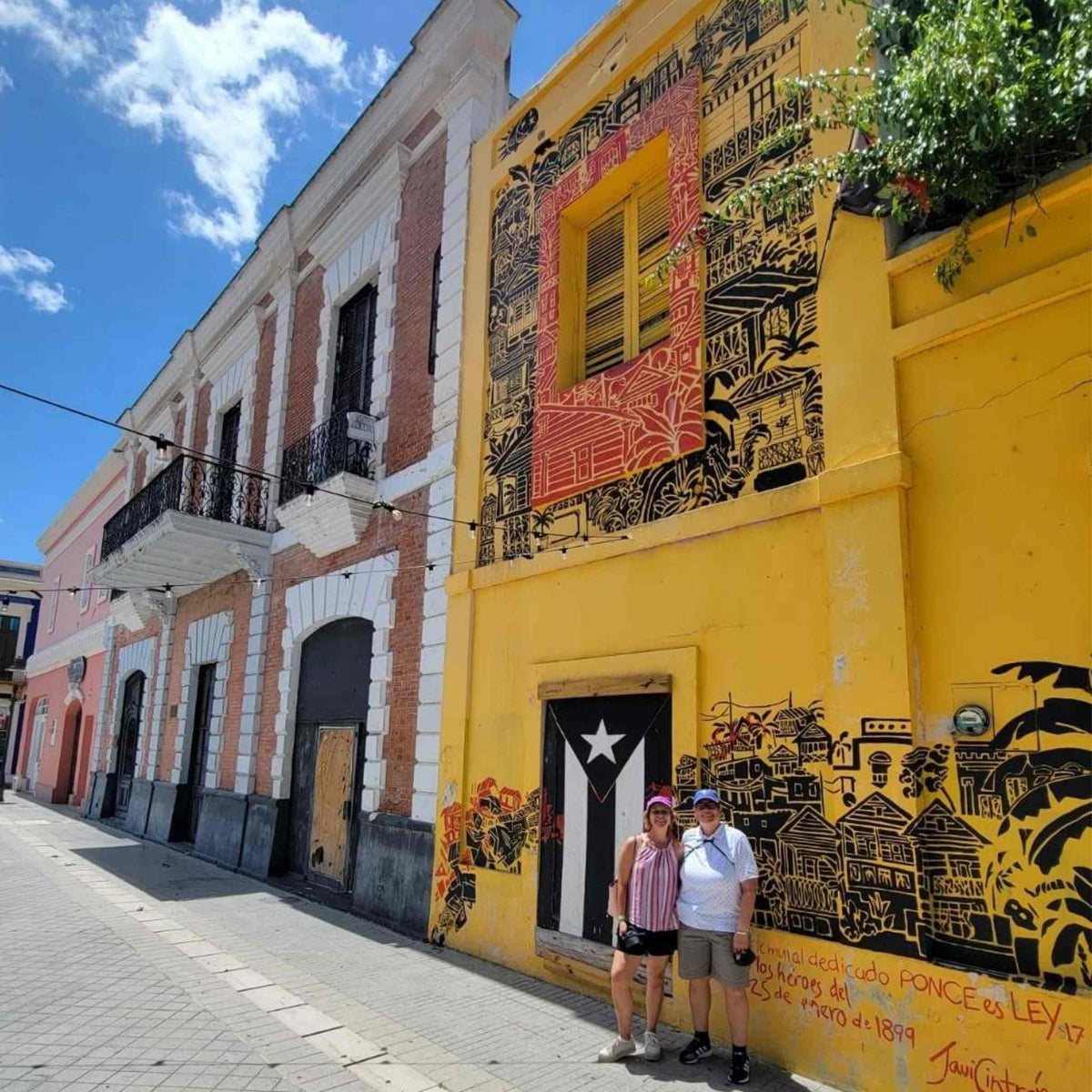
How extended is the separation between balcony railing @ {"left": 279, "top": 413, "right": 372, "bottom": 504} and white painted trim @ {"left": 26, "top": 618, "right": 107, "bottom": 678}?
40.8 ft

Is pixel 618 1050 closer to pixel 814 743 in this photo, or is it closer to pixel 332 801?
pixel 814 743

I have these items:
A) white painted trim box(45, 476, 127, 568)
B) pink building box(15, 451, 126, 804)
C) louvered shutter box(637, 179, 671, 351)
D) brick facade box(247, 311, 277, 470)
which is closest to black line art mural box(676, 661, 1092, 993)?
louvered shutter box(637, 179, 671, 351)

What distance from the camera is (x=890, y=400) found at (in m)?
5.03

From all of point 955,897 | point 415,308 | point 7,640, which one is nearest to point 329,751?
point 415,308

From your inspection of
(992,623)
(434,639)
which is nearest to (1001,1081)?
(992,623)

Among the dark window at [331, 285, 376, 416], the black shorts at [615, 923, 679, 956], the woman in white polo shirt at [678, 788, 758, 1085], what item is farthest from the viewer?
the dark window at [331, 285, 376, 416]

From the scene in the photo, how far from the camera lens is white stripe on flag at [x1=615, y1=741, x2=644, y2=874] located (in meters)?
6.16

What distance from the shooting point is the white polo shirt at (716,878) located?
491cm

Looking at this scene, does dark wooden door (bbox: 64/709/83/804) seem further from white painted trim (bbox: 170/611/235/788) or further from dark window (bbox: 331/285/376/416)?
dark window (bbox: 331/285/376/416)

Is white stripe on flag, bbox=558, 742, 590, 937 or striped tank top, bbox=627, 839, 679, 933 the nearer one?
striped tank top, bbox=627, 839, 679, 933

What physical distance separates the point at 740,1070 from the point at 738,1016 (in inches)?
10.8

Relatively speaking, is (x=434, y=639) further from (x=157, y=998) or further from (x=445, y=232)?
(x=445, y=232)

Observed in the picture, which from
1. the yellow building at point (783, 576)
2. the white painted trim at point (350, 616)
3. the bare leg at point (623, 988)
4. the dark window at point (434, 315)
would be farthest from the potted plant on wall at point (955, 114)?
the white painted trim at point (350, 616)

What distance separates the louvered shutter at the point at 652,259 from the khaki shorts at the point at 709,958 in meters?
4.55
